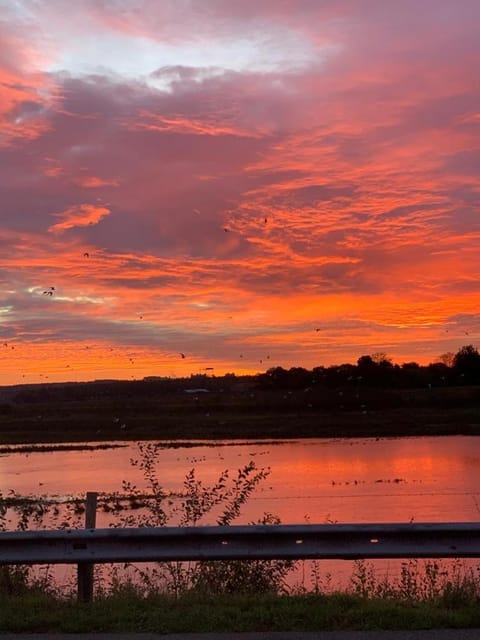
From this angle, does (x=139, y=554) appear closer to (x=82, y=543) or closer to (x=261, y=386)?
(x=82, y=543)

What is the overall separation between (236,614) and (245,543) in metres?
0.79

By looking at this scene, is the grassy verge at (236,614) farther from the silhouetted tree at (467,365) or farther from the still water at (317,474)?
the silhouetted tree at (467,365)

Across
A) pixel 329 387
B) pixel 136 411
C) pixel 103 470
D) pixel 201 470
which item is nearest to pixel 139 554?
pixel 201 470

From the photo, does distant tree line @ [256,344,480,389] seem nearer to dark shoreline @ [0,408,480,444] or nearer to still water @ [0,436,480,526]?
dark shoreline @ [0,408,480,444]

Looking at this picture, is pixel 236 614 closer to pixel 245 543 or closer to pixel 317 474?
pixel 245 543

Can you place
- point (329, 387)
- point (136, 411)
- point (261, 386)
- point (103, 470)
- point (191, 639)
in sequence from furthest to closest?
point (261, 386), point (329, 387), point (136, 411), point (103, 470), point (191, 639)

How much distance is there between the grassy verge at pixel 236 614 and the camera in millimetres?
7008

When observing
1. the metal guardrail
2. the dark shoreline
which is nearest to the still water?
the dark shoreline

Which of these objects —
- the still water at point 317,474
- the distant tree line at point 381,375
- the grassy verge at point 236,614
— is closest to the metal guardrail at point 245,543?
the grassy verge at point 236,614

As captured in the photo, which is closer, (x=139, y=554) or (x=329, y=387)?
(x=139, y=554)

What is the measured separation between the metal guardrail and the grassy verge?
41 centimetres

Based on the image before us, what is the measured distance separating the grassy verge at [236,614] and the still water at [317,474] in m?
7.54

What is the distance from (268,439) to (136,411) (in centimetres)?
2875

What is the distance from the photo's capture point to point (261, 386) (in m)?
105
